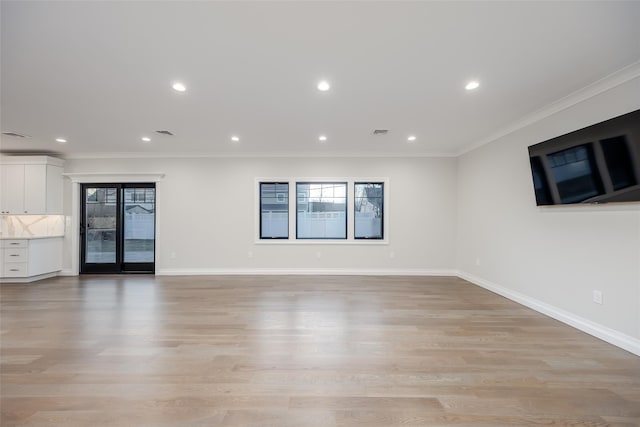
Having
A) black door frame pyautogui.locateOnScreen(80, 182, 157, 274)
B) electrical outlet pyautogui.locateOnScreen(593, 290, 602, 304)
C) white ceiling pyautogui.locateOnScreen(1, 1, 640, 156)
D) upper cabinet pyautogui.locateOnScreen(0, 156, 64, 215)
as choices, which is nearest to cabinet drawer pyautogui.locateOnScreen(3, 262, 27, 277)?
black door frame pyautogui.locateOnScreen(80, 182, 157, 274)

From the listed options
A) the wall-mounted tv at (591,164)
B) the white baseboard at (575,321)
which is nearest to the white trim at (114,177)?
the wall-mounted tv at (591,164)

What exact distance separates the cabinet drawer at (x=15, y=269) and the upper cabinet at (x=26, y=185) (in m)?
0.99

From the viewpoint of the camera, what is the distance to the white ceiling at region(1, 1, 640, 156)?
183 cm

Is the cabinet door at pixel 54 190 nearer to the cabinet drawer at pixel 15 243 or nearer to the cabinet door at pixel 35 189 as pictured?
the cabinet door at pixel 35 189

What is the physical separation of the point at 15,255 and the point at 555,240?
8.86 metres

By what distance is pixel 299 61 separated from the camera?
2365 millimetres

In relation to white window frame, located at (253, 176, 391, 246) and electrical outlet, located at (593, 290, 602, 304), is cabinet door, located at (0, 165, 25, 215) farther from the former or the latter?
electrical outlet, located at (593, 290, 602, 304)

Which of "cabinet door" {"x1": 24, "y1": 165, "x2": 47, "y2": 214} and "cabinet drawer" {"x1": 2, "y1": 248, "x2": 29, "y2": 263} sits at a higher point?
"cabinet door" {"x1": 24, "y1": 165, "x2": 47, "y2": 214}

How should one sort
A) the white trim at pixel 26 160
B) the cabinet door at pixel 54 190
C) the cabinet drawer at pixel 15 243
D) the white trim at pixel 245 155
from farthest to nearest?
1. the white trim at pixel 245 155
2. the cabinet door at pixel 54 190
3. the white trim at pixel 26 160
4. the cabinet drawer at pixel 15 243

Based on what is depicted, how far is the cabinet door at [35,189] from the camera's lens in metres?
5.40

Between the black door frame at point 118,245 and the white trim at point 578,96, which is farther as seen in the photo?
the black door frame at point 118,245

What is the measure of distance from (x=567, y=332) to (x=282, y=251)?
182 inches

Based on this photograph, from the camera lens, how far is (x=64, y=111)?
3525 mm

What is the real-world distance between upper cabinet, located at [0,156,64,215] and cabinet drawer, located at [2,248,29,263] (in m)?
0.74
